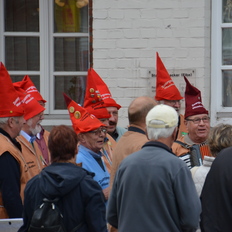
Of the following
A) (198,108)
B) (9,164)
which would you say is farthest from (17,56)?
(9,164)

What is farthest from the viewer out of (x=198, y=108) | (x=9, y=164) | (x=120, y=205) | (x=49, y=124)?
(x=49, y=124)

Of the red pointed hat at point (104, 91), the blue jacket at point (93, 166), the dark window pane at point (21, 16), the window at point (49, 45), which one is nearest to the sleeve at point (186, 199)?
the blue jacket at point (93, 166)

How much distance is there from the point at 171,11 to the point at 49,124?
6.29 feet

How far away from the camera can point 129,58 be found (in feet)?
24.2

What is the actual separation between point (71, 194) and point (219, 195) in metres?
0.95

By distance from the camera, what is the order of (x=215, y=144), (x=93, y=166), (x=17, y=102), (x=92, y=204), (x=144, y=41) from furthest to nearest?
(x=144, y=41)
(x=17, y=102)
(x=93, y=166)
(x=215, y=144)
(x=92, y=204)

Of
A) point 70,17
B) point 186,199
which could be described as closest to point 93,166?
point 186,199

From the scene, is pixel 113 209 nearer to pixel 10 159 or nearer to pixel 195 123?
pixel 10 159

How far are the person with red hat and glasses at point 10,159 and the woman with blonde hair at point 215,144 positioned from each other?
1383mm

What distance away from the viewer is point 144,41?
7340 mm

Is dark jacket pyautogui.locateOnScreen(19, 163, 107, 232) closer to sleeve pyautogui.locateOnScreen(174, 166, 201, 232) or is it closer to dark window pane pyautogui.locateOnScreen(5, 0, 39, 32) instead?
sleeve pyautogui.locateOnScreen(174, 166, 201, 232)

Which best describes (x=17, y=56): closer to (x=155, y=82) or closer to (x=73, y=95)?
(x=73, y=95)

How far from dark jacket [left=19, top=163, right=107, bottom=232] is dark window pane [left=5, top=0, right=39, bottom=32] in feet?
12.8

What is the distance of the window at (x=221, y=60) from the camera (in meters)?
7.40
